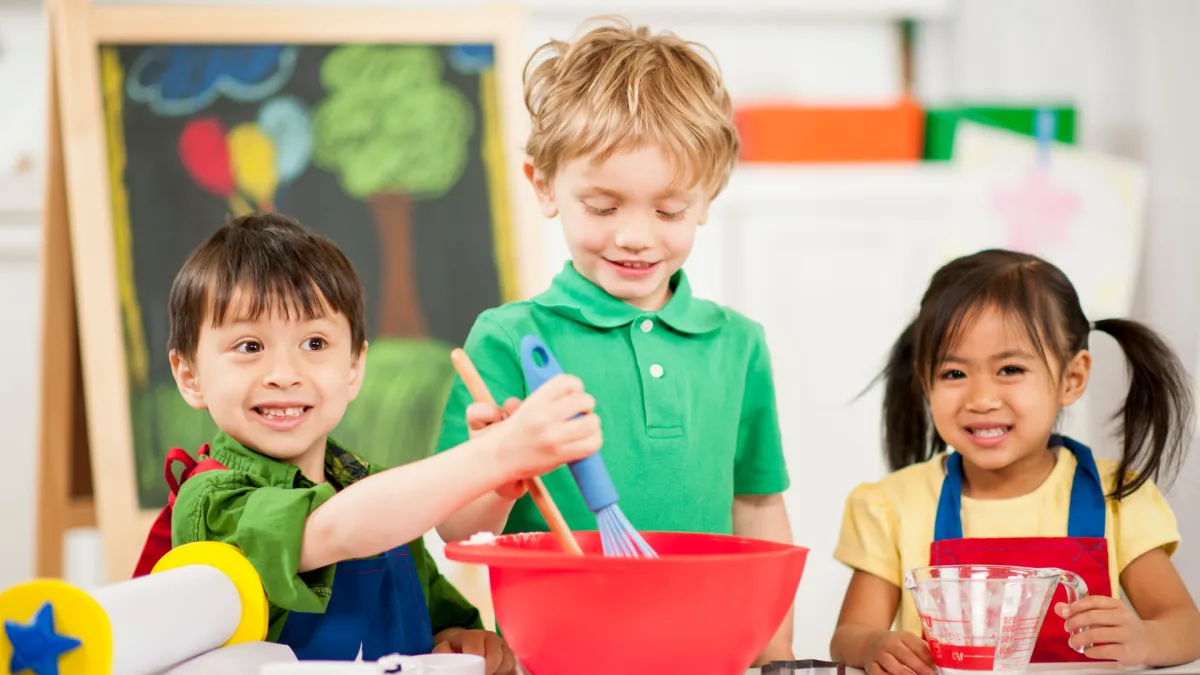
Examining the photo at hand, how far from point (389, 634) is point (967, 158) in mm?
2159

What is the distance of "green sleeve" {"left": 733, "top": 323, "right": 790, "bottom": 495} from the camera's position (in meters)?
1.19

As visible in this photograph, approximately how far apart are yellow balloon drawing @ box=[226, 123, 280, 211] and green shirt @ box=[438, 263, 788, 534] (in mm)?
1617

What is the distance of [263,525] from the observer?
0.84 meters

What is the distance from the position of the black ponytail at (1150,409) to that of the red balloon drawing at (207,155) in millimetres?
1880

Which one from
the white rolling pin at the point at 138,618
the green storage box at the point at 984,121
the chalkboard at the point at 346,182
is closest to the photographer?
the white rolling pin at the point at 138,618

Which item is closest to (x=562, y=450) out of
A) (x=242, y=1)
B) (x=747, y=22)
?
(x=242, y=1)

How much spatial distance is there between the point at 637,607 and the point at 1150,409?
69 centimetres

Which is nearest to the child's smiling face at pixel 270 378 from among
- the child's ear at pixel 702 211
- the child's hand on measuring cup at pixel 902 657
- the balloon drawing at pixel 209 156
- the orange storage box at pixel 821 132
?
the child's ear at pixel 702 211

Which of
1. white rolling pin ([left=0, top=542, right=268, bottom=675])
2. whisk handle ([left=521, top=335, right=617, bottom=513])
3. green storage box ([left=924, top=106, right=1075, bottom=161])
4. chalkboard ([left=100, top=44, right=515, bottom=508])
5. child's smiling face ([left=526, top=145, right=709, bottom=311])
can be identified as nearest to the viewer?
white rolling pin ([left=0, top=542, right=268, bottom=675])

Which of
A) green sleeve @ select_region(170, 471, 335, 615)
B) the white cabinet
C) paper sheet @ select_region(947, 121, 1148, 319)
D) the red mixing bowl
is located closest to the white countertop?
the red mixing bowl

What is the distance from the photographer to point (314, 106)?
8.66 feet

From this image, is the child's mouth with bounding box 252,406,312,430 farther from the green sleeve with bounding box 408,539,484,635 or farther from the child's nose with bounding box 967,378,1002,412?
the child's nose with bounding box 967,378,1002,412

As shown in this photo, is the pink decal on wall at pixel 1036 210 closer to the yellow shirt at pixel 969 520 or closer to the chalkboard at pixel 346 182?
the chalkboard at pixel 346 182

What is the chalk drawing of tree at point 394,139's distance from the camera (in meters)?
2.64
